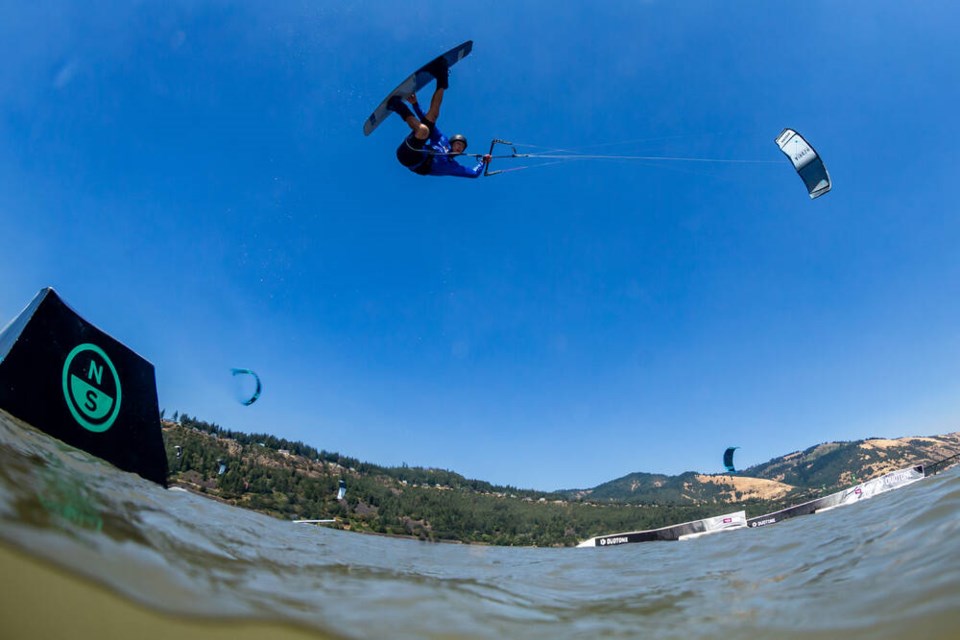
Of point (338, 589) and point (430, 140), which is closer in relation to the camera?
point (338, 589)

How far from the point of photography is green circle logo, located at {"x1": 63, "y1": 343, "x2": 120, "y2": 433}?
5574 mm

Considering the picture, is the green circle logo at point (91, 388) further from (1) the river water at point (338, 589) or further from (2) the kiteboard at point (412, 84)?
(2) the kiteboard at point (412, 84)

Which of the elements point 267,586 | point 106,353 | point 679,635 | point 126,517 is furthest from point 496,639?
point 106,353

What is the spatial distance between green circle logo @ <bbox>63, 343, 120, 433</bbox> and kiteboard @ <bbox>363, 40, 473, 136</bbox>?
25.2 ft

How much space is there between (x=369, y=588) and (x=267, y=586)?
2.37 feet

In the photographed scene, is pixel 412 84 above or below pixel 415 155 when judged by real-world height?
above

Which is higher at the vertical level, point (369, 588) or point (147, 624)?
→ point (147, 624)

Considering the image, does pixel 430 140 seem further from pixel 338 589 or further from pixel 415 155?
pixel 338 589

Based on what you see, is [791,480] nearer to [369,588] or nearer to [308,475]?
[308,475]

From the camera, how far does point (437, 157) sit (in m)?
10.6

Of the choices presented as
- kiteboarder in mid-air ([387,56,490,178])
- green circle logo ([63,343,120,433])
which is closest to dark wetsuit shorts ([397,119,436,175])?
kiteboarder in mid-air ([387,56,490,178])

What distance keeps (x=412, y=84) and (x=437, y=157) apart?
1675 millimetres

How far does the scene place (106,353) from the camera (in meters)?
6.35

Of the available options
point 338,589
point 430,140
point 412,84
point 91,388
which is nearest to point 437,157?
point 430,140
